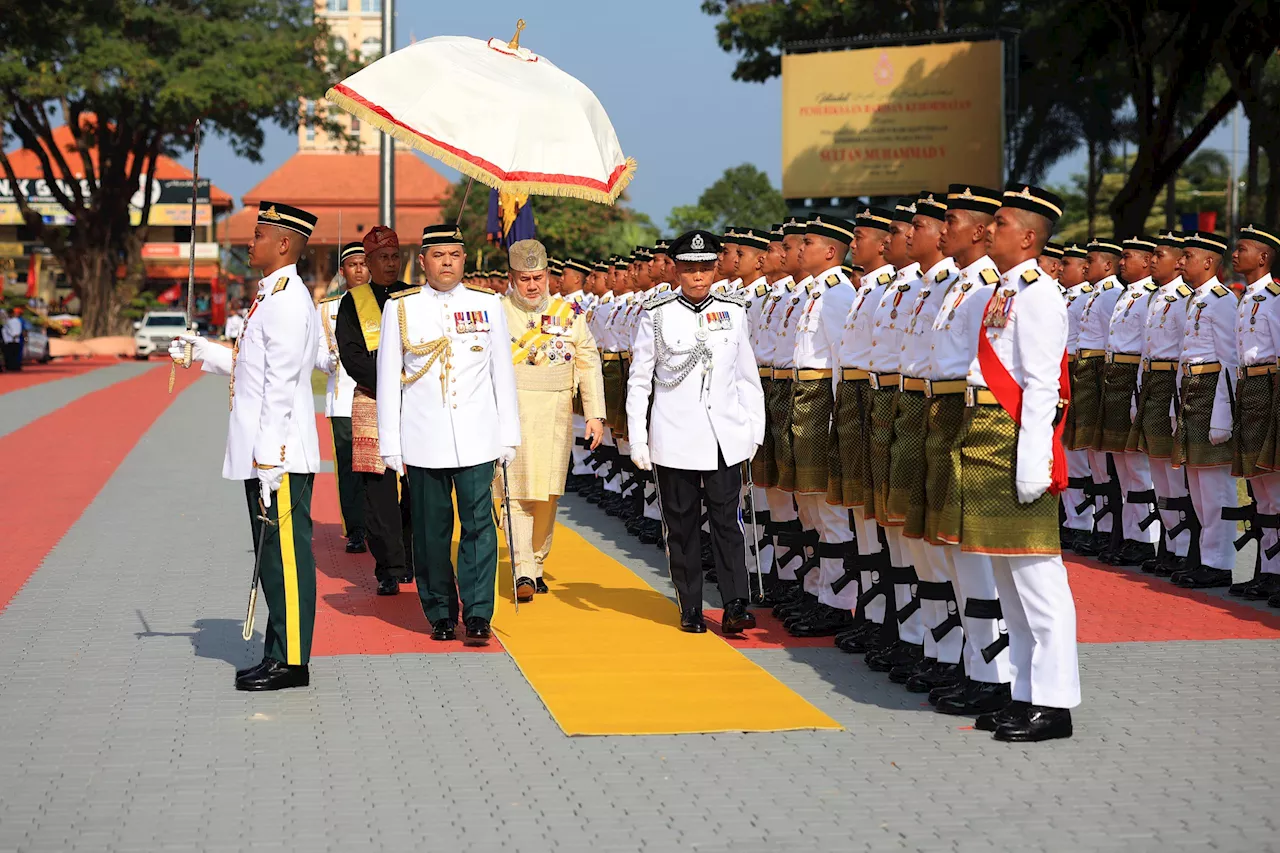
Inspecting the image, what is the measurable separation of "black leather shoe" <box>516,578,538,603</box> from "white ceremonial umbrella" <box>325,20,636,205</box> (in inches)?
90.2

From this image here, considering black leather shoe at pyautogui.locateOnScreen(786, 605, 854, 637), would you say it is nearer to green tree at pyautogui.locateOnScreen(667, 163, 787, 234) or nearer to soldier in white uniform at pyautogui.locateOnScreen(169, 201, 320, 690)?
soldier in white uniform at pyautogui.locateOnScreen(169, 201, 320, 690)

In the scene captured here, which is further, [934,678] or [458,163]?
[458,163]

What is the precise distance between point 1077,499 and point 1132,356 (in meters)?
1.37

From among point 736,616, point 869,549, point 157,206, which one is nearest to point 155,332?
point 157,206

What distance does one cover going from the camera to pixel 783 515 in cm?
994

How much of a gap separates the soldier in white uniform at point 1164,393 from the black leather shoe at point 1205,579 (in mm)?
378

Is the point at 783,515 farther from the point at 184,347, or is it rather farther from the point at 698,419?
the point at 184,347

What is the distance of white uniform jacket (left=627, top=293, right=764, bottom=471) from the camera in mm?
8953

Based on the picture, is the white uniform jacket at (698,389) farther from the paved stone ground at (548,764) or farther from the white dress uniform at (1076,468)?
the white dress uniform at (1076,468)

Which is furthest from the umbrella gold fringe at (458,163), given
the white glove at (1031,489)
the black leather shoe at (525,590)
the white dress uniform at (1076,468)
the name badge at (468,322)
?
the white dress uniform at (1076,468)

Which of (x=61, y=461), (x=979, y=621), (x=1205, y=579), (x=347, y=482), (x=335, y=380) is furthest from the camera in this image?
(x=61, y=461)

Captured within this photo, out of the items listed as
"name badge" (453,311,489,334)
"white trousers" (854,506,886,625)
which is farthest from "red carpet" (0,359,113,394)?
"white trousers" (854,506,886,625)

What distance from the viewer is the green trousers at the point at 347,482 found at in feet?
35.9

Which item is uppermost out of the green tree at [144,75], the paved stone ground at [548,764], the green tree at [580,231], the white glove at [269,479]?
the green tree at [144,75]
